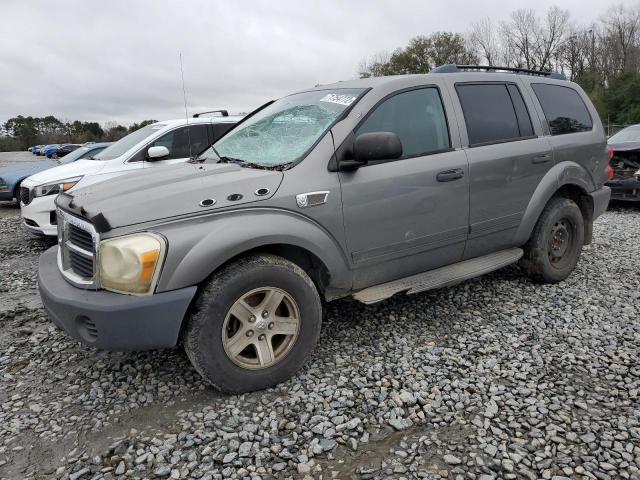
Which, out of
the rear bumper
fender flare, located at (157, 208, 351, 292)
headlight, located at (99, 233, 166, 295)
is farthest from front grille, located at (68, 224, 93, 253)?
the rear bumper

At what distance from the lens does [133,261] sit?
2.52 meters

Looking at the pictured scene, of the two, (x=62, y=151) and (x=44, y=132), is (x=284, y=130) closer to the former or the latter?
(x=62, y=151)

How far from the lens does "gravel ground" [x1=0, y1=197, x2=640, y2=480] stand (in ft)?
7.71

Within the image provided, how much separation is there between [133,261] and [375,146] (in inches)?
61.9

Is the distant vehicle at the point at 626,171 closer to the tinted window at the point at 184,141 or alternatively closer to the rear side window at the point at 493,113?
the rear side window at the point at 493,113

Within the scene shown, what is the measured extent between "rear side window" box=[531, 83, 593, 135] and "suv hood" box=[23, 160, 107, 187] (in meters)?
5.79

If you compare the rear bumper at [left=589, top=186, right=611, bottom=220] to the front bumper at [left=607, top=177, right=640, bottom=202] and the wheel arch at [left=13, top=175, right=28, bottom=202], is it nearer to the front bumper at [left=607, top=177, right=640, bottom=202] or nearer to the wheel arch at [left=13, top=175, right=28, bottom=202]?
the front bumper at [left=607, top=177, right=640, bottom=202]

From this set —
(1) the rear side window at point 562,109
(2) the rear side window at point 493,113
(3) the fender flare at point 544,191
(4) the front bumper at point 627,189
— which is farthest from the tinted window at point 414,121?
(4) the front bumper at point 627,189

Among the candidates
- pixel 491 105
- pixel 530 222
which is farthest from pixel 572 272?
pixel 491 105

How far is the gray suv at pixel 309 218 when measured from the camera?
8.64 feet

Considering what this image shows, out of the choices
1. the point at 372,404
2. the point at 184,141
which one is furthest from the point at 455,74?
the point at 184,141

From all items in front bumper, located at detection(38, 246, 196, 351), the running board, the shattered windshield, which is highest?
the shattered windshield

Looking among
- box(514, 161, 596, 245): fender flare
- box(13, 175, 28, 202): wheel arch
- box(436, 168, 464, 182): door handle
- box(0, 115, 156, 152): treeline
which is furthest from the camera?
box(0, 115, 156, 152): treeline

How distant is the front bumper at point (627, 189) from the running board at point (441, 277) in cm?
543
